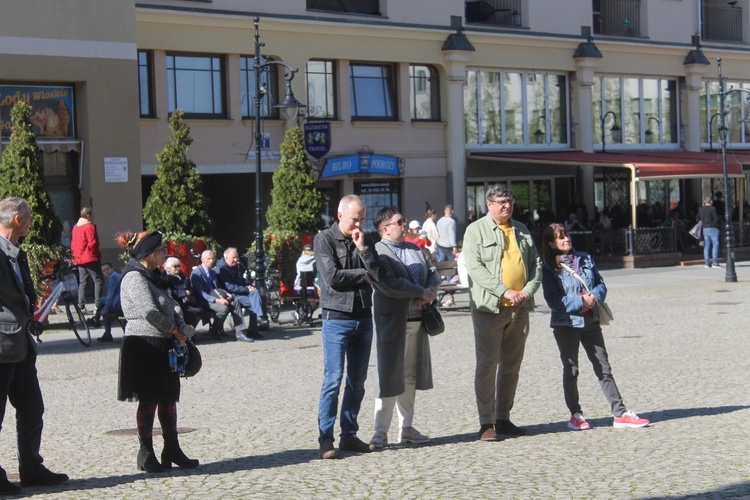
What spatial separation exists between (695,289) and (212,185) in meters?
12.2

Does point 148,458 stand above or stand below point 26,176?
below

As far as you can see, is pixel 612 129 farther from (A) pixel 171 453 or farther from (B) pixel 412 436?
(A) pixel 171 453

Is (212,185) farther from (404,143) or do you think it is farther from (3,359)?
(3,359)

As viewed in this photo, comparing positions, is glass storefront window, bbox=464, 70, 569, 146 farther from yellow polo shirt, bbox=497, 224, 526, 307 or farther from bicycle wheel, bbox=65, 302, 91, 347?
yellow polo shirt, bbox=497, 224, 526, 307

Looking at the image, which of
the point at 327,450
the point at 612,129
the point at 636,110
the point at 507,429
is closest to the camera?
the point at 327,450

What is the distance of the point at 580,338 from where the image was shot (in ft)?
33.1

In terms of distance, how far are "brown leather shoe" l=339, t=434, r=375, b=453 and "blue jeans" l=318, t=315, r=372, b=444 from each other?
0.12ft

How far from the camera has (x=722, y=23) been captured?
135ft

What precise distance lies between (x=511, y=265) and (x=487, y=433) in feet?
4.29

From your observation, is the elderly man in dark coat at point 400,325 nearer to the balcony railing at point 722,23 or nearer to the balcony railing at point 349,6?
the balcony railing at point 349,6

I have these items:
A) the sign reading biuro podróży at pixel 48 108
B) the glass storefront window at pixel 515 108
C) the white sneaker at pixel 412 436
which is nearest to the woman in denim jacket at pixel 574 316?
the white sneaker at pixel 412 436

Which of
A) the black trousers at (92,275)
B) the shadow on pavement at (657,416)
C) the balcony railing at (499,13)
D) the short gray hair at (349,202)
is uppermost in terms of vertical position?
the balcony railing at (499,13)

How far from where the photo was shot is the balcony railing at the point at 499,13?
34719 mm

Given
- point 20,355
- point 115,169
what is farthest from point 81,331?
point 20,355
